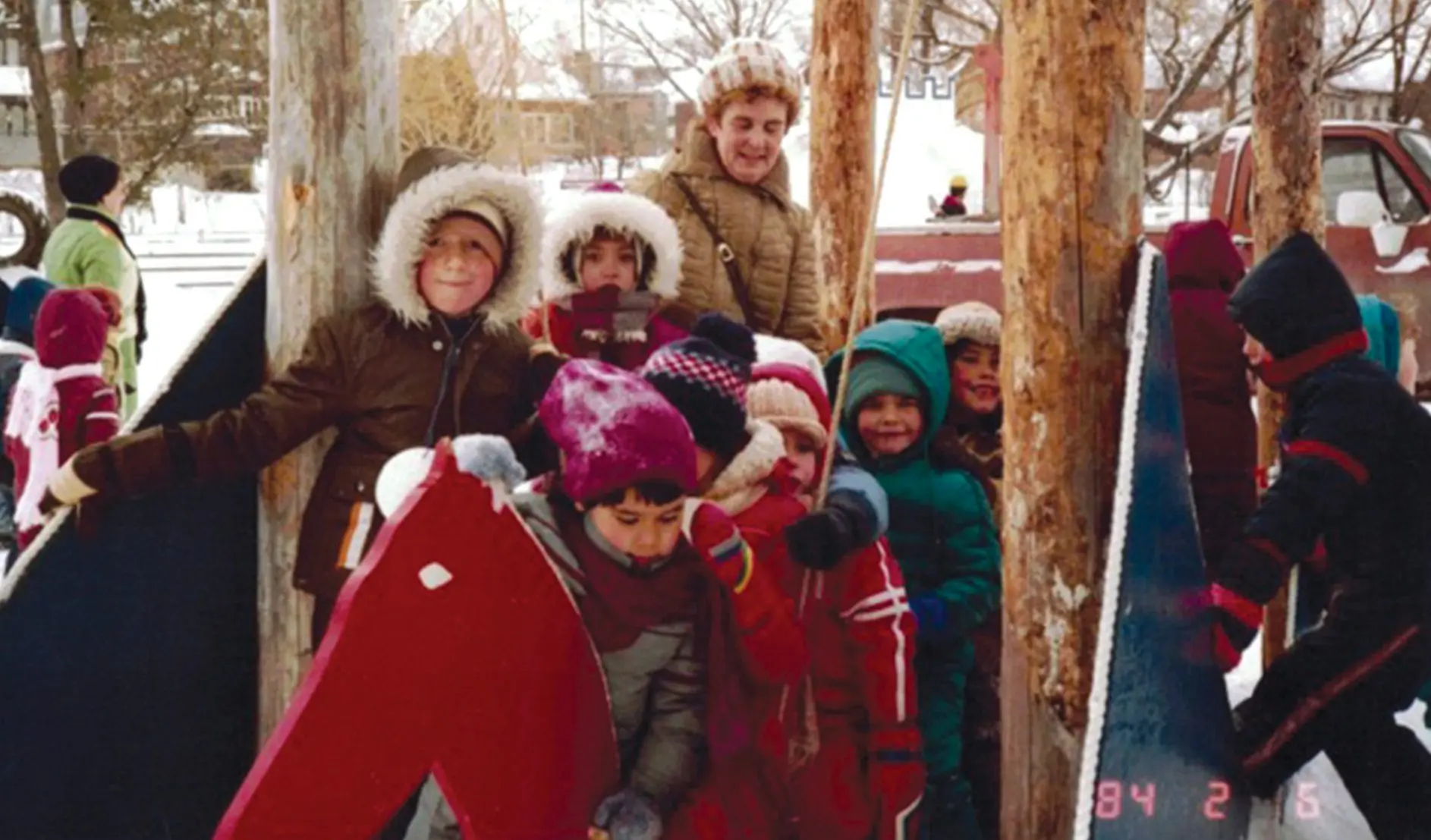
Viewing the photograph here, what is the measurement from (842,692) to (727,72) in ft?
6.12

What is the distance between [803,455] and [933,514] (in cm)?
41

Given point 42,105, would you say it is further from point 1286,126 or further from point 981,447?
point 981,447

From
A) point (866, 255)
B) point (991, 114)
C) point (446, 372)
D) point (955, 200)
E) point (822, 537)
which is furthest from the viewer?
point (991, 114)

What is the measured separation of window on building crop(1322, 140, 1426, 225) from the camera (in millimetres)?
9945

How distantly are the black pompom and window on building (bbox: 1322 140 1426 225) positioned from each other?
8319mm

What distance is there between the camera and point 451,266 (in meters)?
2.98

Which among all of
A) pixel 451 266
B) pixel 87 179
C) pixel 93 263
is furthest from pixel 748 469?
pixel 87 179

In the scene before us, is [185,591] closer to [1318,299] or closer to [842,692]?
[842,692]

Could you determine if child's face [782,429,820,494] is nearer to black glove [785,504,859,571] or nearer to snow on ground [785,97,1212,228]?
black glove [785,504,859,571]

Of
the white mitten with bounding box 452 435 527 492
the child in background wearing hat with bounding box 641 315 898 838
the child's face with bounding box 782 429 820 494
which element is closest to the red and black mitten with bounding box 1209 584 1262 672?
the child in background wearing hat with bounding box 641 315 898 838


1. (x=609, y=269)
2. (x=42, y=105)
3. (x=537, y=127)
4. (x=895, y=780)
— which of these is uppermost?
(x=537, y=127)

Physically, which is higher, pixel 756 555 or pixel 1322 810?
pixel 756 555

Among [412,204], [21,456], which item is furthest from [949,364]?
[21,456]

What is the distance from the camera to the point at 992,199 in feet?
51.4
